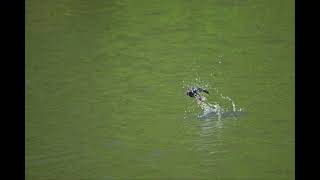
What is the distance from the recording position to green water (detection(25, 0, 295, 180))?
197 cm

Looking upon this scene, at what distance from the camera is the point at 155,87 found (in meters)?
2.31

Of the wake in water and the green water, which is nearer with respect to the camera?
the green water

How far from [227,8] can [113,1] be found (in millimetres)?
669

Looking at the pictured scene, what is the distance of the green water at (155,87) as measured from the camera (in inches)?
77.7

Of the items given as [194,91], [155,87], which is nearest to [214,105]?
[194,91]

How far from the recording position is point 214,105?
2236mm

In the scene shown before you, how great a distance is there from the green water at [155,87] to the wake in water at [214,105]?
2 cm

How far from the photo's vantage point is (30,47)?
2.42 meters

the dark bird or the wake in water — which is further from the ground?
the dark bird

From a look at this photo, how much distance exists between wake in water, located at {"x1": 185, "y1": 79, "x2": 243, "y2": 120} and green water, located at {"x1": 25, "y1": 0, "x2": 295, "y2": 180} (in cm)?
2

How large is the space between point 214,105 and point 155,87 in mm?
309

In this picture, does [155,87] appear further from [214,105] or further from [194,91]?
[214,105]

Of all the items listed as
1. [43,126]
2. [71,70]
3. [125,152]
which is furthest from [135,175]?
[71,70]
